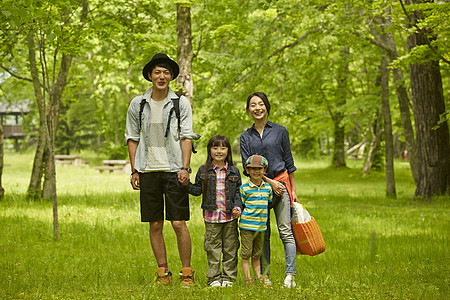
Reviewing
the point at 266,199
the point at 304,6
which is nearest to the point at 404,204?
the point at 304,6

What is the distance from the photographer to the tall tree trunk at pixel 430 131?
567 inches

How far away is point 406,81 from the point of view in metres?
15.4

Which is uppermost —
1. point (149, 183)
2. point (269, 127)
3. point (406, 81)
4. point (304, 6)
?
point (304, 6)

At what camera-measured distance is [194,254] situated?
24.4 feet

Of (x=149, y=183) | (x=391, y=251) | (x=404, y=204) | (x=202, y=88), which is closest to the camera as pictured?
(x=149, y=183)

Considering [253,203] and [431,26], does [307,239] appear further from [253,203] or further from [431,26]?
[431,26]

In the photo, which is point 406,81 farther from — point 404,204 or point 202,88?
point 202,88

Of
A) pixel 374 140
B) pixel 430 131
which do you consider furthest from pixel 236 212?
pixel 374 140

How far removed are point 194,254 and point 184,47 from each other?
248 inches

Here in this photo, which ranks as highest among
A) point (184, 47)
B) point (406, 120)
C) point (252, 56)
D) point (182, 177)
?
point (252, 56)

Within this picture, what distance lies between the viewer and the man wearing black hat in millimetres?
5070

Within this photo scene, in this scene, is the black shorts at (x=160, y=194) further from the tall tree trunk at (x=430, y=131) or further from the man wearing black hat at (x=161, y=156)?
the tall tree trunk at (x=430, y=131)

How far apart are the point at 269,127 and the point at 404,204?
34.2 ft

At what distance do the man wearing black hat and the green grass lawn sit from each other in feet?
1.61
